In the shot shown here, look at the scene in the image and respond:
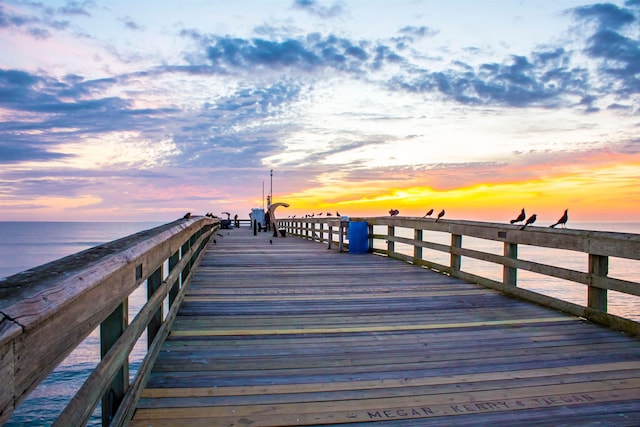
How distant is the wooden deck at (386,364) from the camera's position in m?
2.76

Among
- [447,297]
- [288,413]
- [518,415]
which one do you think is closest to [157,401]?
[288,413]

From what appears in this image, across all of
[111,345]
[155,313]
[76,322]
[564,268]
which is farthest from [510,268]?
[76,322]

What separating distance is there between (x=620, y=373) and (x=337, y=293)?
12.4 feet

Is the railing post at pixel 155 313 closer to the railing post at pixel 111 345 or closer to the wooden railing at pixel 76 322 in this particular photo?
the wooden railing at pixel 76 322

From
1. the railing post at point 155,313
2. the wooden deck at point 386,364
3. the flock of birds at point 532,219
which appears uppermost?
the flock of birds at point 532,219

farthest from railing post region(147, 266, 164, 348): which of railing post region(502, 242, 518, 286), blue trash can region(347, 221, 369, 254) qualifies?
blue trash can region(347, 221, 369, 254)

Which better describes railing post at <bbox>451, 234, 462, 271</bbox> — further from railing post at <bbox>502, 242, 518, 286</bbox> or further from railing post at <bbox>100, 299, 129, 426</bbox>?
railing post at <bbox>100, 299, 129, 426</bbox>

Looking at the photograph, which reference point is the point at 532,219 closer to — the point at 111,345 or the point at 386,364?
the point at 386,364

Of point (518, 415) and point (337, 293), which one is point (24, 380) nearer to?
point (518, 415)

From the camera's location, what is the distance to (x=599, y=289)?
4.92m

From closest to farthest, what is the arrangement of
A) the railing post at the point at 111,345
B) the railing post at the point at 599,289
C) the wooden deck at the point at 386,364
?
the railing post at the point at 111,345, the wooden deck at the point at 386,364, the railing post at the point at 599,289

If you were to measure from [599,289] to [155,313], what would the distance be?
4.59m

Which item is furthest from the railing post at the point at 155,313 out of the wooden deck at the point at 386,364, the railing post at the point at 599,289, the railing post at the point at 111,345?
the railing post at the point at 599,289

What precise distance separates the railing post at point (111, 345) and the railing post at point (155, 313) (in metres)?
0.94
